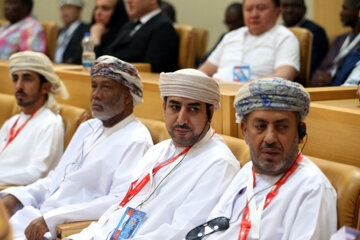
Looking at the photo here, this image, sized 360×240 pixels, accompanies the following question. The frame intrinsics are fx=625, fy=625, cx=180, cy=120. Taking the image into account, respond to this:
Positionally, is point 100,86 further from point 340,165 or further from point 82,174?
point 340,165

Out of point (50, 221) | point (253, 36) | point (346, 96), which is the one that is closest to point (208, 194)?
point (50, 221)

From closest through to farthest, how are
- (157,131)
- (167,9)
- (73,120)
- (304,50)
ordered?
1. (157,131)
2. (73,120)
3. (304,50)
4. (167,9)

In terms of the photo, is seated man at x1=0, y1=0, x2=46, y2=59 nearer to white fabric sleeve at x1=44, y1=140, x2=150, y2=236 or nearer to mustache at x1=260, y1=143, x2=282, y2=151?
A: white fabric sleeve at x1=44, y1=140, x2=150, y2=236

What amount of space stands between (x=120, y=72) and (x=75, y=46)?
13.1 feet

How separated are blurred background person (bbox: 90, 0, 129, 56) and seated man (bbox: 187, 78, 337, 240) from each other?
13.3ft

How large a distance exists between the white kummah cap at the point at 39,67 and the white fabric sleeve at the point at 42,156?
24 centimetres

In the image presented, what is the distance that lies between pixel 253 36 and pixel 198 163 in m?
2.23

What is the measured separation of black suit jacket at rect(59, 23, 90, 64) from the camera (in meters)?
7.29

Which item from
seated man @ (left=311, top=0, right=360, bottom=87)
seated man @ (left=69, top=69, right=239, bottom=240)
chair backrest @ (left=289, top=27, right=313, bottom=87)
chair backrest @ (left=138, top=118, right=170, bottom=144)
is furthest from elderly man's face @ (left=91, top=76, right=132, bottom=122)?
seated man @ (left=311, top=0, right=360, bottom=87)

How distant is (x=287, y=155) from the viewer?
2514mm

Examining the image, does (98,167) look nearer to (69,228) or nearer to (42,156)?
(69,228)

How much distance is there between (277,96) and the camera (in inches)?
97.9

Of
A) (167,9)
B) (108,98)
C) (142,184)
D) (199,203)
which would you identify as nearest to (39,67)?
(108,98)

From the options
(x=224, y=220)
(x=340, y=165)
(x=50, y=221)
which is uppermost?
(x=340, y=165)
